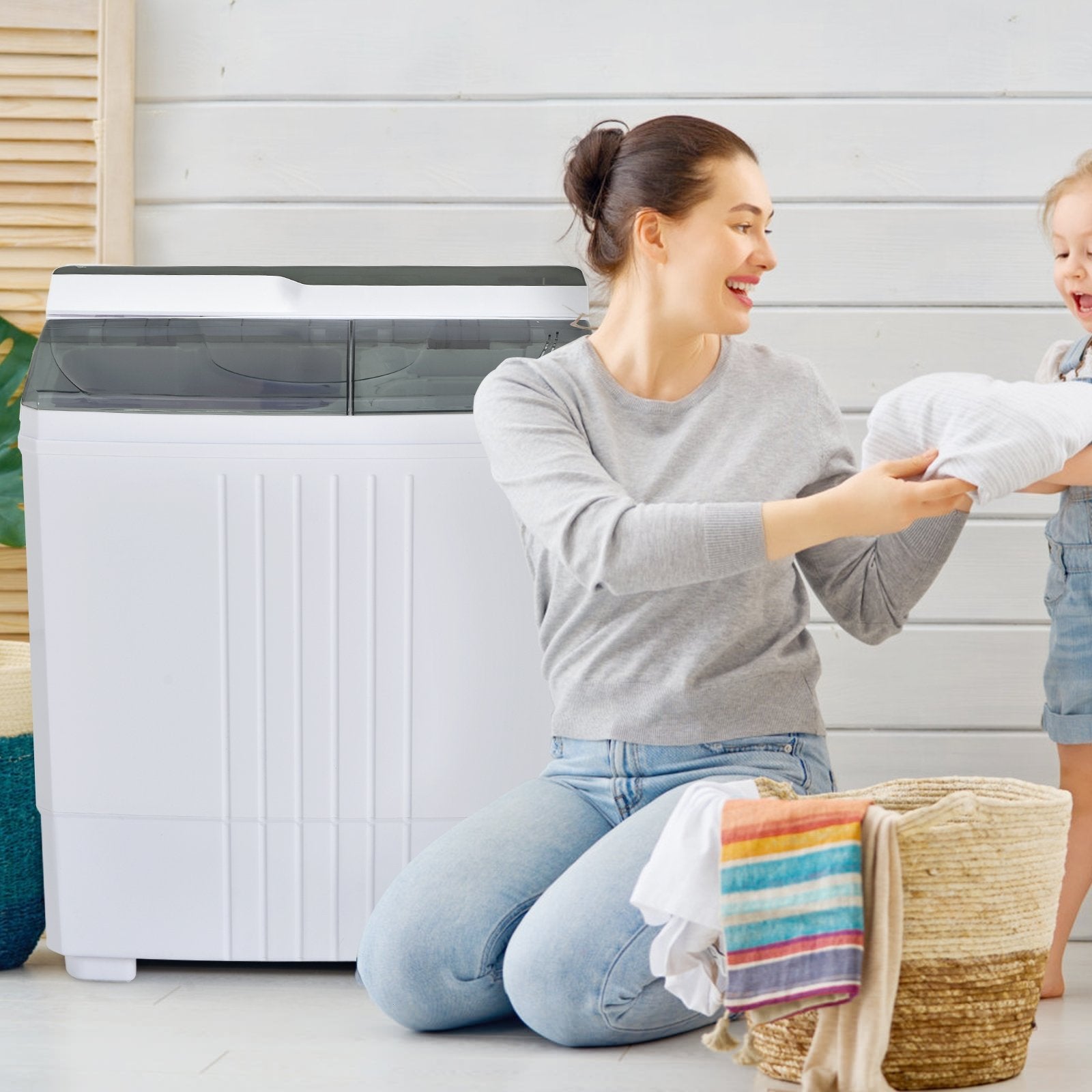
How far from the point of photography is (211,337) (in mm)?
1644

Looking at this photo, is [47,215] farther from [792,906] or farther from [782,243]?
[792,906]

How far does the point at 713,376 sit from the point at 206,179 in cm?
83

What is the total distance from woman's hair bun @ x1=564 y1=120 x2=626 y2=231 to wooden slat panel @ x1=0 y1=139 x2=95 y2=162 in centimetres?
76

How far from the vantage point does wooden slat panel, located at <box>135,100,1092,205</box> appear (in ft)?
6.18

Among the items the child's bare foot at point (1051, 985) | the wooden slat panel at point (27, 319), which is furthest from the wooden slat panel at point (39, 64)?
the child's bare foot at point (1051, 985)

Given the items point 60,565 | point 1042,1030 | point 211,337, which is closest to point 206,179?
point 211,337

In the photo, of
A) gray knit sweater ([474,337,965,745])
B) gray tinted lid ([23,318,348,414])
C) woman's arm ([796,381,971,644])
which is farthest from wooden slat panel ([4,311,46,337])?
woman's arm ([796,381,971,644])

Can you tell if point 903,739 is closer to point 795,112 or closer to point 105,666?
point 795,112

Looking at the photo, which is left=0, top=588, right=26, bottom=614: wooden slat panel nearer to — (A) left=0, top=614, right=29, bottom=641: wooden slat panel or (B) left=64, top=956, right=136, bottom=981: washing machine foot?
(A) left=0, top=614, right=29, bottom=641: wooden slat panel

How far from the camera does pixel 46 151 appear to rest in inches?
76.0

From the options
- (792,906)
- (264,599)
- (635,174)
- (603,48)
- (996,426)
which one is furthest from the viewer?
(603,48)

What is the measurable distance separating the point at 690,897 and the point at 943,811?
0.23 m

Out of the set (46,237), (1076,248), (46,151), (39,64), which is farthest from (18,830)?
(1076,248)

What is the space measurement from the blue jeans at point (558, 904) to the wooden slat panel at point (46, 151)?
1108 millimetres
